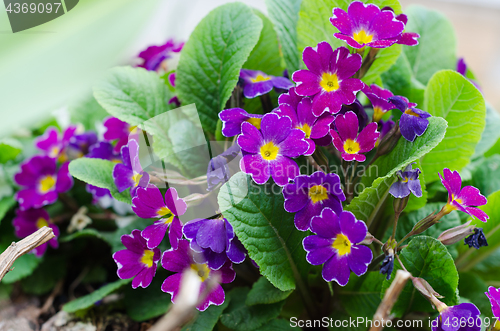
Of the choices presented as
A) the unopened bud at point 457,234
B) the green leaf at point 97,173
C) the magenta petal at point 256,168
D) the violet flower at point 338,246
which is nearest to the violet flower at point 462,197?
the unopened bud at point 457,234

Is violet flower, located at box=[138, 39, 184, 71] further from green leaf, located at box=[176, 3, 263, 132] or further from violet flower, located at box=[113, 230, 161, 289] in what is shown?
violet flower, located at box=[113, 230, 161, 289]

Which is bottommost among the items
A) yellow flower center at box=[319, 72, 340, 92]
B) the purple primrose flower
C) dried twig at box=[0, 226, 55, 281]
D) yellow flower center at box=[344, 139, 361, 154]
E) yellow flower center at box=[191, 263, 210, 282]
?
yellow flower center at box=[191, 263, 210, 282]

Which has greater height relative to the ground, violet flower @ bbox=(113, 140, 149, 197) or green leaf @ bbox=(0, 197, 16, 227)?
violet flower @ bbox=(113, 140, 149, 197)

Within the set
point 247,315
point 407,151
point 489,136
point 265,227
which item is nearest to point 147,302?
point 247,315

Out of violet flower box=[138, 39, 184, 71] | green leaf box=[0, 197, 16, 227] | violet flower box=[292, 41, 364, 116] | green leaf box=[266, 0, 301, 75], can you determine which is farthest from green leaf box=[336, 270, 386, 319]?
green leaf box=[0, 197, 16, 227]

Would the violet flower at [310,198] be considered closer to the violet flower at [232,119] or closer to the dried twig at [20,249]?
the violet flower at [232,119]

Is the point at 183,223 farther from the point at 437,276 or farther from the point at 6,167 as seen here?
the point at 6,167

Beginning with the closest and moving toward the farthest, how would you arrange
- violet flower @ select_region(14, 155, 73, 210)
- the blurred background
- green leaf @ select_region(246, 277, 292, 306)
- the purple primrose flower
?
1. the blurred background
2. the purple primrose flower
3. green leaf @ select_region(246, 277, 292, 306)
4. violet flower @ select_region(14, 155, 73, 210)

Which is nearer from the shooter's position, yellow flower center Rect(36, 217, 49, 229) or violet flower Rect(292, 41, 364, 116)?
violet flower Rect(292, 41, 364, 116)
